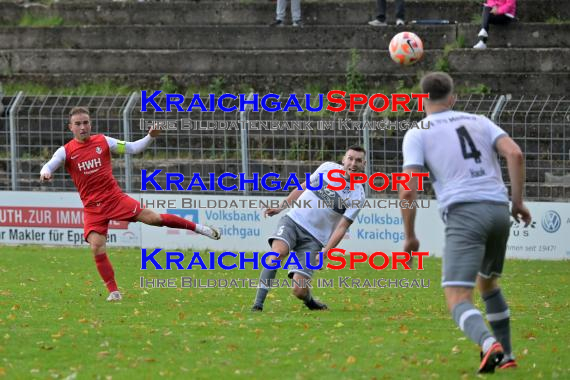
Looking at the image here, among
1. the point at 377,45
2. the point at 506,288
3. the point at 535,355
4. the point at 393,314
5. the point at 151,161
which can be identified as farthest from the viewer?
the point at 377,45

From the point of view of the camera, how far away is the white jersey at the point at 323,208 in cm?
1302

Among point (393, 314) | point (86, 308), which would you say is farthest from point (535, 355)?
point (86, 308)

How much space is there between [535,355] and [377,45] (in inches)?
608

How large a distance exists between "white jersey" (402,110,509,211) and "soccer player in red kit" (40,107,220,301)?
587 centimetres

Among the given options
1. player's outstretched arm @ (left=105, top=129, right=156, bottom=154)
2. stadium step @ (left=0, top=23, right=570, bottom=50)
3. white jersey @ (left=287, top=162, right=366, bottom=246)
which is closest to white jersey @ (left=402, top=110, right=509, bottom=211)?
white jersey @ (left=287, top=162, right=366, bottom=246)

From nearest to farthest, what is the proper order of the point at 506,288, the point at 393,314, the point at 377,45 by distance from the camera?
the point at 393,314 → the point at 506,288 → the point at 377,45

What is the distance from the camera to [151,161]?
22391 mm

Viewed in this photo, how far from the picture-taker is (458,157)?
874 cm

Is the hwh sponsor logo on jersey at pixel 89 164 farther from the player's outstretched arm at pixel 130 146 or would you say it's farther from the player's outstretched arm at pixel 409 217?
the player's outstretched arm at pixel 409 217

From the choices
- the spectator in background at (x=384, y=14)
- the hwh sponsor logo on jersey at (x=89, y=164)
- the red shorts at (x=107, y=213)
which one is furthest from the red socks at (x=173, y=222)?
the spectator in background at (x=384, y=14)

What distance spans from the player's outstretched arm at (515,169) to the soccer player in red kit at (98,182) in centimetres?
612

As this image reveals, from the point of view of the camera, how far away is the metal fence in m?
20.0

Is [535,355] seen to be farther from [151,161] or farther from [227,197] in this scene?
[151,161]

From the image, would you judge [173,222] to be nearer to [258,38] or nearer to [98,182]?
[98,182]
